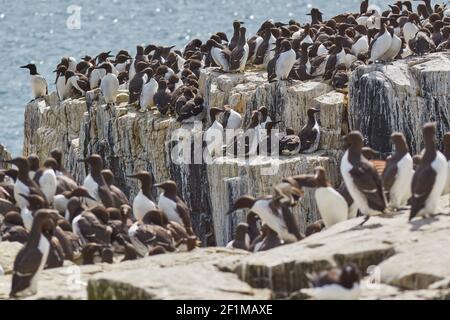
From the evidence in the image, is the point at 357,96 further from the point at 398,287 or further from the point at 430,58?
the point at 398,287

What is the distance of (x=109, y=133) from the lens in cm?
2595

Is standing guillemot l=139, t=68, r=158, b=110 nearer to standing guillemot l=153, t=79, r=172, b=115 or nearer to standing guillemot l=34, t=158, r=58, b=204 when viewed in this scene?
standing guillemot l=153, t=79, r=172, b=115

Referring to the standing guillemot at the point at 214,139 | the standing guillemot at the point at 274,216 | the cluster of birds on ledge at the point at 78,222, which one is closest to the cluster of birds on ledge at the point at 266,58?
the standing guillemot at the point at 214,139

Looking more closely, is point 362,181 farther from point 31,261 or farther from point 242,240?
point 31,261

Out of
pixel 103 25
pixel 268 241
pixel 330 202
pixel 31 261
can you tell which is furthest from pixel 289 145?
pixel 103 25

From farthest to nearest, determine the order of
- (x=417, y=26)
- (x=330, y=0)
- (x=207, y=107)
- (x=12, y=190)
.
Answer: (x=330, y=0) → (x=417, y=26) → (x=207, y=107) → (x=12, y=190)

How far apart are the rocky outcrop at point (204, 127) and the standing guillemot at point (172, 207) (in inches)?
108

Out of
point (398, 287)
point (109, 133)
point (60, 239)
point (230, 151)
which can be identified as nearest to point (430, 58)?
point (230, 151)

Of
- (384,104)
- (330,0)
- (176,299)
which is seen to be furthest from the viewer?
(330,0)

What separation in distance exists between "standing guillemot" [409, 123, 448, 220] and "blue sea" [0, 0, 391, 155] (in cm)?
3722

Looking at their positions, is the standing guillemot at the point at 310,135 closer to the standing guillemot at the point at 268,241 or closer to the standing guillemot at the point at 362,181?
the standing guillemot at the point at 268,241

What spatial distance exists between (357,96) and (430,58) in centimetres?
165

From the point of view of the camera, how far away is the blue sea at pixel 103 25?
66.3 meters

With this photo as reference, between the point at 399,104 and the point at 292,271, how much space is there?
9314mm
